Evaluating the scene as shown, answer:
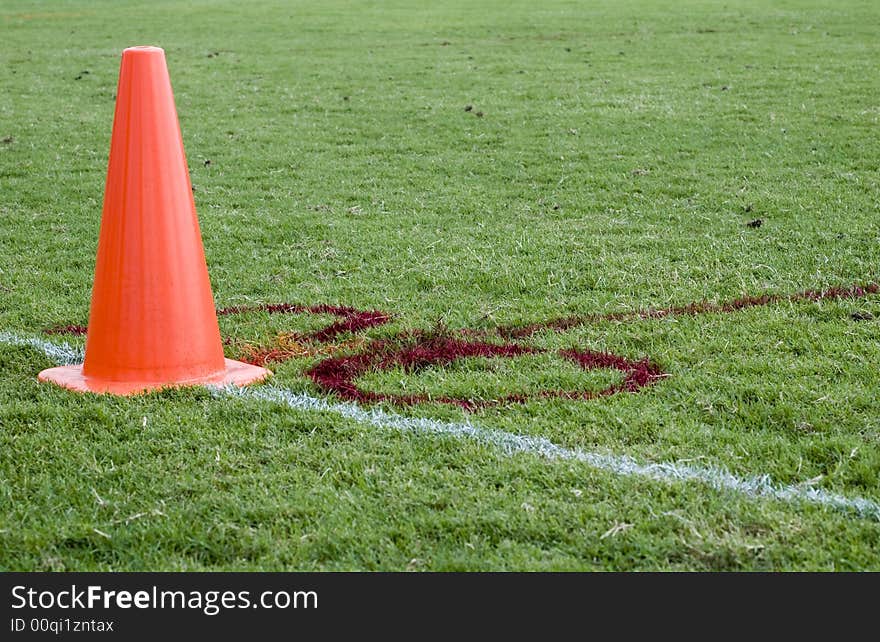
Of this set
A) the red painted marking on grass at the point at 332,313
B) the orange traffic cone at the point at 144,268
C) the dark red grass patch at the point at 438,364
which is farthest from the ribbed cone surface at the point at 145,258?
the red painted marking on grass at the point at 332,313

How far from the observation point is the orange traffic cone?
4.79m

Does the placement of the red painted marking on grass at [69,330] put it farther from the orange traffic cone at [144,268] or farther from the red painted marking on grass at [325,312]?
the orange traffic cone at [144,268]

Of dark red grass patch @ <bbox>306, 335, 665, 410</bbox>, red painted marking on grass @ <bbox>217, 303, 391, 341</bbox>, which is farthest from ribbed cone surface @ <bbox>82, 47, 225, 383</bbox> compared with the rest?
red painted marking on grass @ <bbox>217, 303, 391, 341</bbox>

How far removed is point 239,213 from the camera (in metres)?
8.19

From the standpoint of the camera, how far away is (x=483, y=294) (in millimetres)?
6133

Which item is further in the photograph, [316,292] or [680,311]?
[316,292]

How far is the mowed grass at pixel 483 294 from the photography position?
350 centimetres

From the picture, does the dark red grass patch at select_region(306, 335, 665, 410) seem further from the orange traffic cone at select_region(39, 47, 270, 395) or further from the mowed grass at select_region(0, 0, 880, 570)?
the orange traffic cone at select_region(39, 47, 270, 395)

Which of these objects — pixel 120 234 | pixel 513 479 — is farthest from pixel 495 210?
pixel 513 479

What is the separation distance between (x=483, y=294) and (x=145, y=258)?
198 cm

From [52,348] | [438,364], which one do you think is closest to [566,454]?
[438,364]

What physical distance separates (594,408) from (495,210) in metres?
3.89

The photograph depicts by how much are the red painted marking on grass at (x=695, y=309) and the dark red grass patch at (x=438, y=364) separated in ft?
0.92

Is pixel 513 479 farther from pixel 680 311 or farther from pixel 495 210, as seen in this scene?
pixel 495 210
